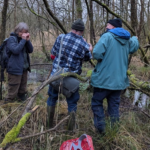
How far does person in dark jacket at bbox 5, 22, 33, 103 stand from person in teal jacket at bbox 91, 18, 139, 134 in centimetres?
160

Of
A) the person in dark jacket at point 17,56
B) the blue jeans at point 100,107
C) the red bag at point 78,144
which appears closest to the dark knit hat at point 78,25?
the blue jeans at point 100,107

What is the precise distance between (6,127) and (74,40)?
5.49ft

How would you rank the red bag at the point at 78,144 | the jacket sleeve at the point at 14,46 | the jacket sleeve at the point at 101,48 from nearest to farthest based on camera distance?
the red bag at the point at 78,144, the jacket sleeve at the point at 101,48, the jacket sleeve at the point at 14,46

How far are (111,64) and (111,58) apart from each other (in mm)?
86

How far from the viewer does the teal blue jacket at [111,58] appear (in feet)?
8.93

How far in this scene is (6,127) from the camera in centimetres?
293

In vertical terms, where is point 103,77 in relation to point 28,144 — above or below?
above

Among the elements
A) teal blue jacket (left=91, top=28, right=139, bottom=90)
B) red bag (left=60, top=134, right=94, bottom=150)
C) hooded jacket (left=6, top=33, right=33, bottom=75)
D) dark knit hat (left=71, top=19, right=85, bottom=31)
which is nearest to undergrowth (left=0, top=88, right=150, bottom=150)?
red bag (left=60, top=134, right=94, bottom=150)

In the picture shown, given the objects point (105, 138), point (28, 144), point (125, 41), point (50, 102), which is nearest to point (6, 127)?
point (28, 144)

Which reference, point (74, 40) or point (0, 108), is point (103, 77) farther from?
point (0, 108)

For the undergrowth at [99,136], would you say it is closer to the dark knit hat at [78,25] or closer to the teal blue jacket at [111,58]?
the teal blue jacket at [111,58]

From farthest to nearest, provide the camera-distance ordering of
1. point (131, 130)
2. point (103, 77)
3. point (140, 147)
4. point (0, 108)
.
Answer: point (0, 108)
point (131, 130)
point (103, 77)
point (140, 147)

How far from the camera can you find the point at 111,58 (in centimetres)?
276

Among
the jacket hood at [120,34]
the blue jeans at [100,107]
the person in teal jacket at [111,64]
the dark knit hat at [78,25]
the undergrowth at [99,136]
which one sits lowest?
the undergrowth at [99,136]
